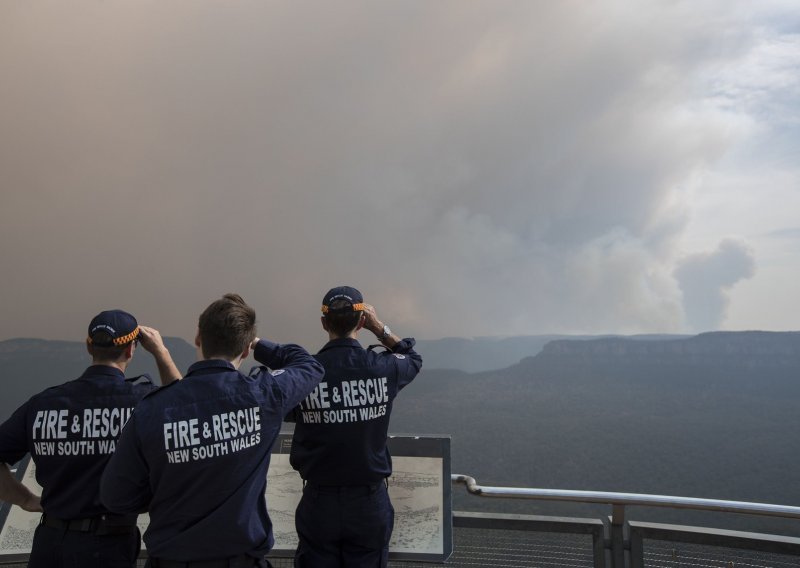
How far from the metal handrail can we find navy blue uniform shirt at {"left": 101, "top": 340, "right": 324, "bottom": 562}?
1.60 m

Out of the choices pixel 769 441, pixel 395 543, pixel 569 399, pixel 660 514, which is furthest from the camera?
pixel 569 399

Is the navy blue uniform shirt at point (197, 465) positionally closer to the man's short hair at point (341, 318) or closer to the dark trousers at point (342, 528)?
the dark trousers at point (342, 528)

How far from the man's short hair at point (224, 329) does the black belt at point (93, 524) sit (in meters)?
0.96

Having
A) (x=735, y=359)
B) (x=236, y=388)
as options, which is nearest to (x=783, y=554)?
(x=236, y=388)

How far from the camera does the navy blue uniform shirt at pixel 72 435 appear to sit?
7.68 feet

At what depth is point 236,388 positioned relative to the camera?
78.2 inches

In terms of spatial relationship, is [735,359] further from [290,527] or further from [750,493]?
[290,527]

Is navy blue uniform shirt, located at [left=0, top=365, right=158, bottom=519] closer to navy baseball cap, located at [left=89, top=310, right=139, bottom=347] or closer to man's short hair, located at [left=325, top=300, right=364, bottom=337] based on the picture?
navy baseball cap, located at [left=89, top=310, right=139, bottom=347]

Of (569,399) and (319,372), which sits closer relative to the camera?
(319,372)

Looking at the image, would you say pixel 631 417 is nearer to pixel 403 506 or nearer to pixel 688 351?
pixel 688 351

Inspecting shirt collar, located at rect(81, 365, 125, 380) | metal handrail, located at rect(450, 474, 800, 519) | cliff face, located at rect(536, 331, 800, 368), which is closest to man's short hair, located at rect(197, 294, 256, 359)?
shirt collar, located at rect(81, 365, 125, 380)

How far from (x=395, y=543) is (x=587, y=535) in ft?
3.63

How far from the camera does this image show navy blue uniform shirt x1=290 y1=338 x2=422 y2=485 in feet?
8.94

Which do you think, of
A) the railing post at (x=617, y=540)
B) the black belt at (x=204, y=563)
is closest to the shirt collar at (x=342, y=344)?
the black belt at (x=204, y=563)
